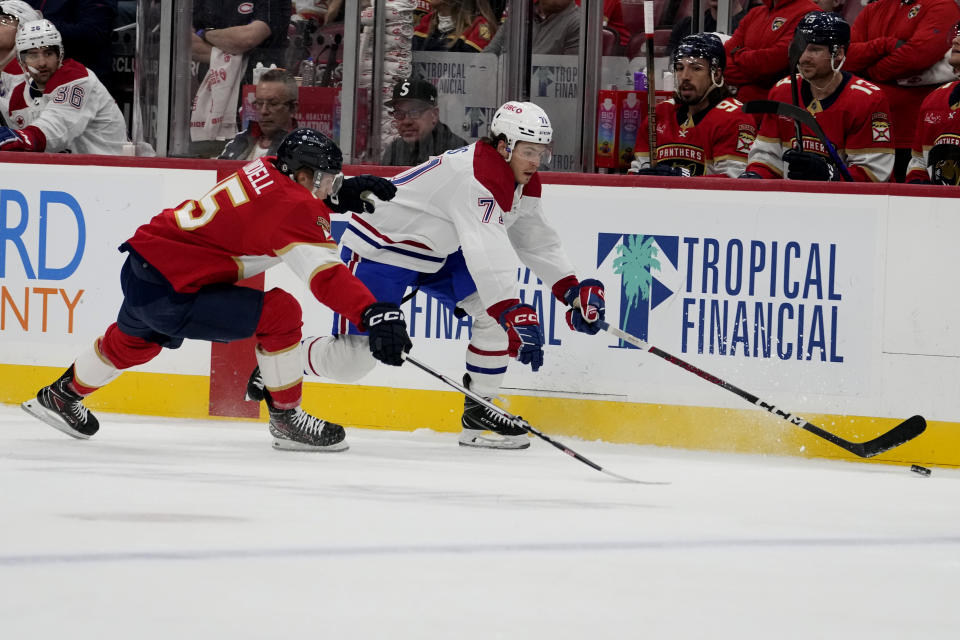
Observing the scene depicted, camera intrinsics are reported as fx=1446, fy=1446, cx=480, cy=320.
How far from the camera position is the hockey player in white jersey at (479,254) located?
14.5ft

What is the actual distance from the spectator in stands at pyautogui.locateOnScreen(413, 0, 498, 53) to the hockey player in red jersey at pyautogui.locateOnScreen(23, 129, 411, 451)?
1.33 metres

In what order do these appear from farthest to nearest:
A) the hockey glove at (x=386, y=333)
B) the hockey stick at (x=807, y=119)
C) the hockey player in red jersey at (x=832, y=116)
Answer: the hockey player in red jersey at (x=832, y=116)
the hockey stick at (x=807, y=119)
the hockey glove at (x=386, y=333)

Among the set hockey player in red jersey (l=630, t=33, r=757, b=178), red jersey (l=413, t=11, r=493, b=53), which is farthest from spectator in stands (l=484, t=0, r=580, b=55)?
hockey player in red jersey (l=630, t=33, r=757, b=178)

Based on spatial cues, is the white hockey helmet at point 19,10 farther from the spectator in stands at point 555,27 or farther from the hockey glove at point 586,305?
the hockey glove at point 586,305

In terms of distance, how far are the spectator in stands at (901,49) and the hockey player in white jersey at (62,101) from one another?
301cm

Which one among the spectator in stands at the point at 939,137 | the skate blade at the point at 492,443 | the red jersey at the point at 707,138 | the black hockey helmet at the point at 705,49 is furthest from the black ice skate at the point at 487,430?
the spectator in stands at the point at 939,137

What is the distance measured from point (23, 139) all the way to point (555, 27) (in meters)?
2.10

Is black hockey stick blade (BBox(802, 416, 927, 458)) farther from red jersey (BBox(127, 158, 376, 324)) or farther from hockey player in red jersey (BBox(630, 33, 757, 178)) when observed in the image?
red jersey (BBox(127, 158, 376, 324))

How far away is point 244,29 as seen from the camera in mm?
5777

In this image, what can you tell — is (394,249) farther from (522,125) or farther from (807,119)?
(807,119)

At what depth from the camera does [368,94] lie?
18.5 ft

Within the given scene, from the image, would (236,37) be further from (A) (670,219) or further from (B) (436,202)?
(A) (670,219)

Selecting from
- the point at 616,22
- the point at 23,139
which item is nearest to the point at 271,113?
the point at 23,139

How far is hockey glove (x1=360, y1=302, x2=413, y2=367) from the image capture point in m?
3.90
